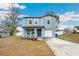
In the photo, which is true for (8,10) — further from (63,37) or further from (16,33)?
(63,37)

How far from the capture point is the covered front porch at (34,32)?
827 cm

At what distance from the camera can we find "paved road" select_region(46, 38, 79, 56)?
816 cm

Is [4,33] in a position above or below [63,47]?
above

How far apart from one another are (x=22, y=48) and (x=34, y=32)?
32 cm

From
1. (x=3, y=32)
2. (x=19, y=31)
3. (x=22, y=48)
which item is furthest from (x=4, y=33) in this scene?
(x=22, y=48)

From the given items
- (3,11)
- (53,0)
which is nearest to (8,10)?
(3,11)

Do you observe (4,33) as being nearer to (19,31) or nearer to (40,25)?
(19,31)

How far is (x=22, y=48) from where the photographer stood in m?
8.23

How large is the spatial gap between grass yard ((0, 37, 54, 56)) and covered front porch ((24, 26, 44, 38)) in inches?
4.0

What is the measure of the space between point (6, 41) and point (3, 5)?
0.56 m

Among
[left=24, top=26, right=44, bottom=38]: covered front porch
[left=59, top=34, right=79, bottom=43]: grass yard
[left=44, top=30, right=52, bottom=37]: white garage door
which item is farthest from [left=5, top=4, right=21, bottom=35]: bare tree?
[left=59, top=34, right=79, bottom=43]: grass yard

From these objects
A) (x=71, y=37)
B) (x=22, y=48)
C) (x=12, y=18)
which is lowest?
(x=22, y=48)

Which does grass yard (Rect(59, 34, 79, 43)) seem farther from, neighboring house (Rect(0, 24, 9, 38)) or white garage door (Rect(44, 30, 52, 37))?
neighboring house (Rect(0, 24, 9, 38))

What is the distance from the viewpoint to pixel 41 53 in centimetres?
816
